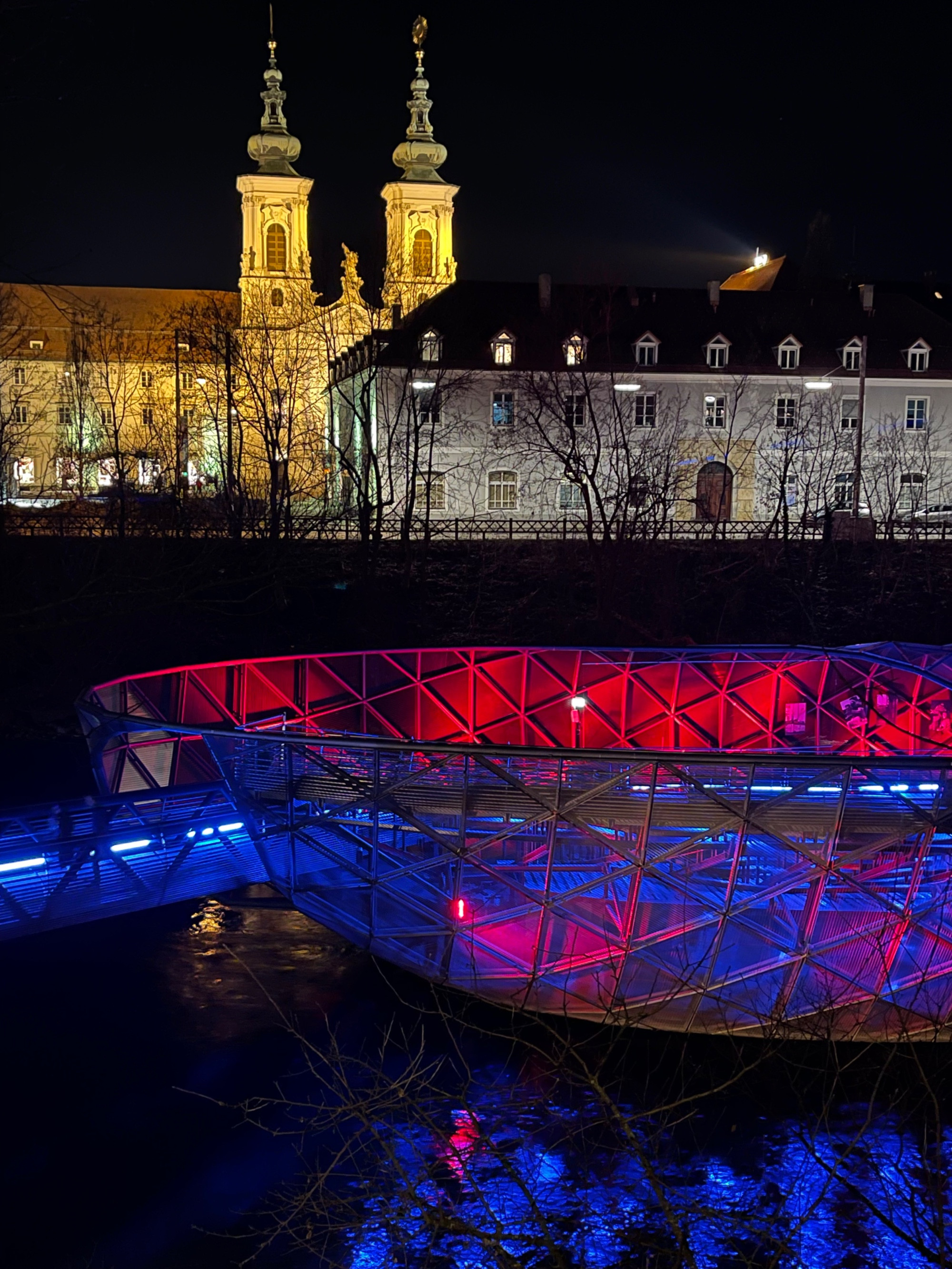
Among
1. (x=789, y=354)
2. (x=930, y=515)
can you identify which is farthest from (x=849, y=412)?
(x=930, y=515)

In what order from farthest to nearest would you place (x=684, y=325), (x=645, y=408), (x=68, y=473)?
(x=684, y=325)
(x=645, y=408)
(x=68, y=473)

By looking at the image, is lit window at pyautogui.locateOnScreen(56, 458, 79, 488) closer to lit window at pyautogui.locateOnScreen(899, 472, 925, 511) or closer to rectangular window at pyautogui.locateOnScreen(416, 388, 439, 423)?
rectangular window at pyautogui.locateOnScreen(416, 388, 439, 423)

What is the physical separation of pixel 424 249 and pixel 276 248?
1213 centimetres

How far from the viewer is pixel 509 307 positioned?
234ft

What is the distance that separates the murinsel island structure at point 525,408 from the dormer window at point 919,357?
156 millimetres

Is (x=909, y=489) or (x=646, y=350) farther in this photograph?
(x=646, y=350)

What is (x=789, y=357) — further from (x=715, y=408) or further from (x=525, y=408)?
(x=525, y=408)

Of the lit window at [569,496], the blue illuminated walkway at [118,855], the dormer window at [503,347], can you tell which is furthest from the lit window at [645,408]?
the blue illuminated walkway at [118,855]

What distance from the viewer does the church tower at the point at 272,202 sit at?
3620 inches

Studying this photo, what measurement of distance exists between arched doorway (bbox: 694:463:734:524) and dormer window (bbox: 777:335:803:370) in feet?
26.0

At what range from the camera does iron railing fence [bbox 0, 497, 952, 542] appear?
1631 inches

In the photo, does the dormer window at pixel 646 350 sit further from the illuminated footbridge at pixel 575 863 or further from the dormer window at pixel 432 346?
the illuminated footbridge at pixel 575 863

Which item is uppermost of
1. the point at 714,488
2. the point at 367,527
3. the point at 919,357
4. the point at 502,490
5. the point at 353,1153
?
the point at 919,357

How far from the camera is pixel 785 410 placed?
67.5 meters
